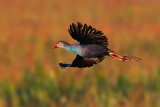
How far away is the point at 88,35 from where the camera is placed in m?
1.46

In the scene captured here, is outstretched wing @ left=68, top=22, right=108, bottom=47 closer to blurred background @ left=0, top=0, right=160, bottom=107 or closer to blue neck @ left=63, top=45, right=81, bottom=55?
blue neck @ left=63, top=45, right=81, bottom=55

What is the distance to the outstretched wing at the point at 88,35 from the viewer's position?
1.46m

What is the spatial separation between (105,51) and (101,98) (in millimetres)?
2146

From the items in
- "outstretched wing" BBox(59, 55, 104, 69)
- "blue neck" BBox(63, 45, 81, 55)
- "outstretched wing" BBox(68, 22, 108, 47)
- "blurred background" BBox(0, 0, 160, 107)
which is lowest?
"outstretched wing" BBox(59, 55, 104, 69)

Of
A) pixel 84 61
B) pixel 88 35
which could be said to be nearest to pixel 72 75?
pixel 84 61

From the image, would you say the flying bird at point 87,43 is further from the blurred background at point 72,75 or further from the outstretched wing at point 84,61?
the blurred background at point 72,75

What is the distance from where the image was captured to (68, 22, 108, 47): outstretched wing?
4.77 ft

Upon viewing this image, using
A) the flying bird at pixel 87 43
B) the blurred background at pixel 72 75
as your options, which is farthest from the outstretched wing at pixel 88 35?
the blurred background at pixel 72 75

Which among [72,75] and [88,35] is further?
[72,75]

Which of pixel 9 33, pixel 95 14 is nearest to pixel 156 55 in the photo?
pixel 9 33

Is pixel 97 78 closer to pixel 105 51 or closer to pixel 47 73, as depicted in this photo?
pixel 47 73

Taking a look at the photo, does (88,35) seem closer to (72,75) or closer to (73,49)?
(73,49)

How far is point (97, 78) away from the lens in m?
3.78

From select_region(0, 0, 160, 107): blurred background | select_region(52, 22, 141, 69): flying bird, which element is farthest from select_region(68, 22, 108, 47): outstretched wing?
select_region(0, 0, 160, 107): blurred background
